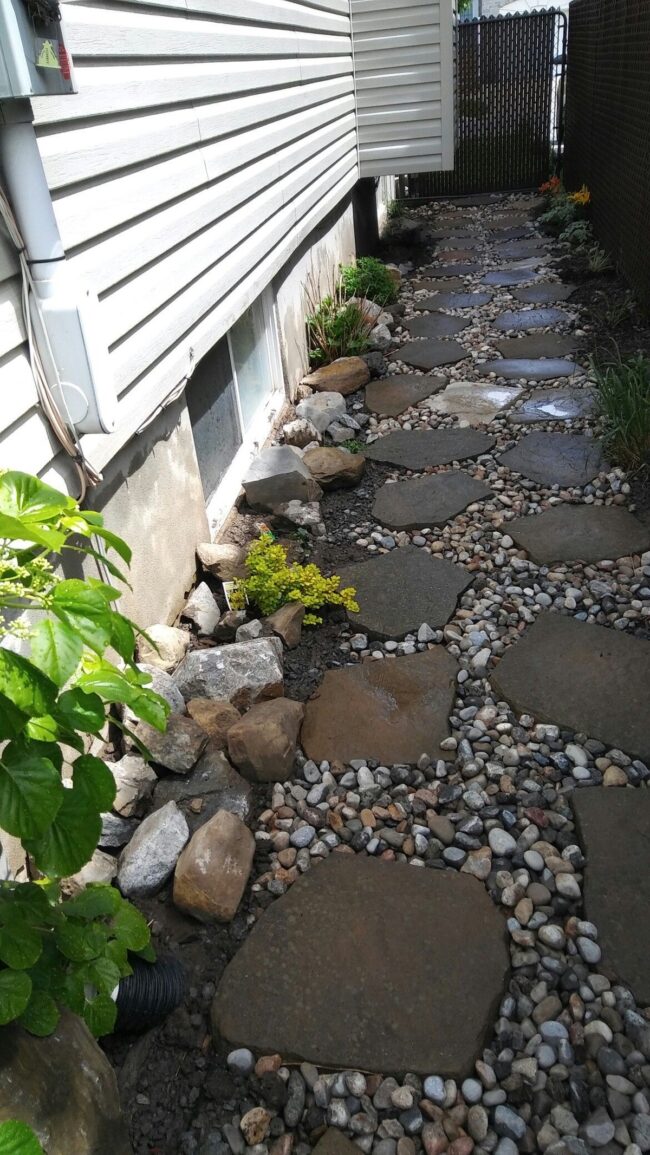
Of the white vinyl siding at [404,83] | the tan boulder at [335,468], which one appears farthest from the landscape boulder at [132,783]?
the white vinyl siding at [404,83]

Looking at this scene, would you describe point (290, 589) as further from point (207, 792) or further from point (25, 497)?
point (25, 497)

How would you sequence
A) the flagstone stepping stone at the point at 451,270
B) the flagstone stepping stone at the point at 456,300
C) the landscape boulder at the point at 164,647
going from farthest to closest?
the flagstone stepping stone at the point at 451,270 < the flagstone stepping stone at the point at 456,300 < the landscape boulder at the point at 164,647

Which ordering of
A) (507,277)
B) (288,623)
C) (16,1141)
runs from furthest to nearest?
(507,277)
(288,623)
(16,1141)

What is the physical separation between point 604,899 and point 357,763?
740 millimetres

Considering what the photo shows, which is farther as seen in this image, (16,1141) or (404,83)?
(404,83)

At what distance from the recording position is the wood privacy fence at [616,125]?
5.40 meters

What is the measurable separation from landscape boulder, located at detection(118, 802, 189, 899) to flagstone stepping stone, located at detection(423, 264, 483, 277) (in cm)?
634

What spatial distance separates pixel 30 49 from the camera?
1566mm

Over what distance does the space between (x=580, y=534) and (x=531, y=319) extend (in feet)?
10.1

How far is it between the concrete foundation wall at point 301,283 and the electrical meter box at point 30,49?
2.99 m

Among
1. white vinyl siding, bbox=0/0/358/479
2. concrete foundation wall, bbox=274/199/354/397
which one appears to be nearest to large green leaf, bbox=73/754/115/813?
white vinyl siding, bbox=0/0/358/479

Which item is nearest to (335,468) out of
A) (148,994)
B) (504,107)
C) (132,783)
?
(132,783)


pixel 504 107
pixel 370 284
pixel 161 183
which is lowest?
pixel 370 284

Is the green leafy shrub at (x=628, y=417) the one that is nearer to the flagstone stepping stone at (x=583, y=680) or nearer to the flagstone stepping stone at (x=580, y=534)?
the flagstone stepping stone at (x=580, y=534)
